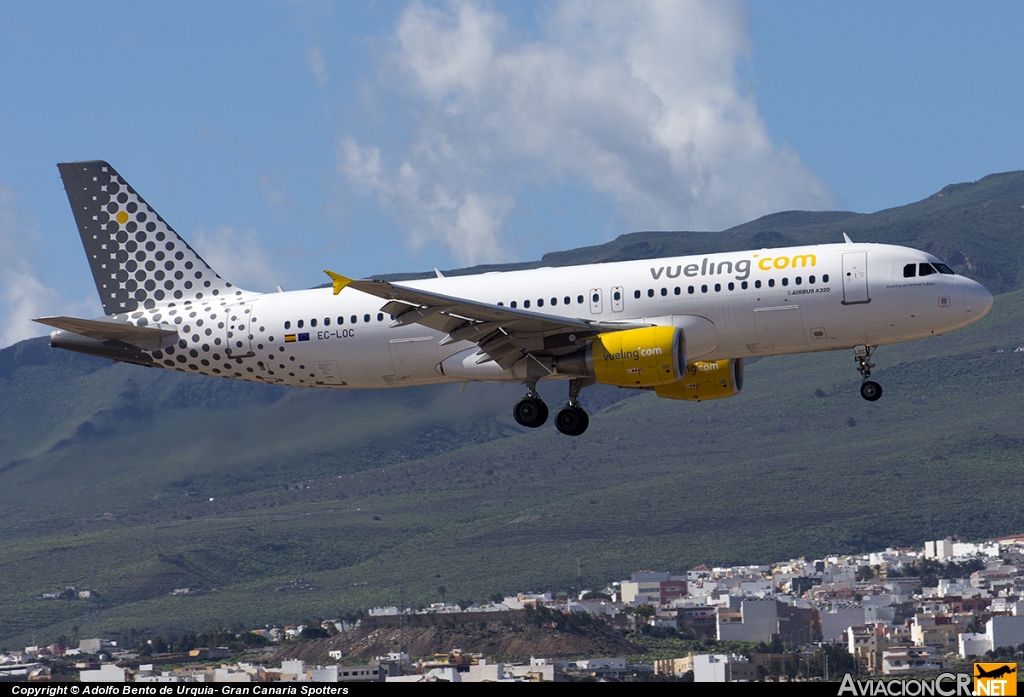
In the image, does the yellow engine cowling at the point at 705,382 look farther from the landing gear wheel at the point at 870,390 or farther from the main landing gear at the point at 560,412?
the landing gear wheel at the point at 870,390

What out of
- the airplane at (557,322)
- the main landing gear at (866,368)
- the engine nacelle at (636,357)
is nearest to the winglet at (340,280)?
the airplane at (557,322)

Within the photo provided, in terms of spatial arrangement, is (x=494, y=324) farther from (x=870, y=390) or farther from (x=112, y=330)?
(x=112, y=330)

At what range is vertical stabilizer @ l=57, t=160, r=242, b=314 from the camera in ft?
156

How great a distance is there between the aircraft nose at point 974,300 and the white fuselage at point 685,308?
4 centimetres

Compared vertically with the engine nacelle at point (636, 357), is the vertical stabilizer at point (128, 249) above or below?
above

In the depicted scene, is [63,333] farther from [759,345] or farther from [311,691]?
[311,691]

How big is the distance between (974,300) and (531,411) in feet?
40.7

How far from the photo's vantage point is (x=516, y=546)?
193750mm

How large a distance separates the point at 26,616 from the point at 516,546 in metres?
60.8

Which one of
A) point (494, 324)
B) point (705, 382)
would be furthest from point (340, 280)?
point (705, 382)

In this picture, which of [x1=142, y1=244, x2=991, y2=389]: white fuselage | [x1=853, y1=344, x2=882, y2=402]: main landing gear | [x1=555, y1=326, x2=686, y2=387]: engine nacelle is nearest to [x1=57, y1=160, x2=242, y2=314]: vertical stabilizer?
[x1=142, y1=244, x2=991, y2=389]: white fuselage

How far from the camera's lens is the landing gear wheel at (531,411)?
42750mm

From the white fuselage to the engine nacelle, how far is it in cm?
104

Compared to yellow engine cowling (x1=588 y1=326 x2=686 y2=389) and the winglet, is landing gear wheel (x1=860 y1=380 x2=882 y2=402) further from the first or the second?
the winglet
